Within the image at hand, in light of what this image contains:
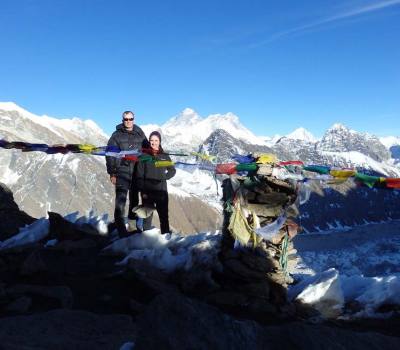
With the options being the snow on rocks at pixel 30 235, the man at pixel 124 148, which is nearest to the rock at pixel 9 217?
the snow on rocks at pixel 30 235

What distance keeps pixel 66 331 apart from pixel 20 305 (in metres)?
2.13

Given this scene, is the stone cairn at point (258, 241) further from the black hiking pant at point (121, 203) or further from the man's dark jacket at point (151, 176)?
the black hiking pant at point (121, 203)

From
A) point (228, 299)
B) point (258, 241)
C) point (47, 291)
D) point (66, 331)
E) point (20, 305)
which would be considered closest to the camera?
point (66, 331)

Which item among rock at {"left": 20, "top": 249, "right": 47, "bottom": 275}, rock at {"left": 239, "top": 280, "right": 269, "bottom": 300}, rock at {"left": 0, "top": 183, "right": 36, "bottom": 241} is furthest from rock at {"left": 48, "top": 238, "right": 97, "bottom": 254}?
rock at {"left": 239, "top": 280, "right": 269, "bottom": 300}

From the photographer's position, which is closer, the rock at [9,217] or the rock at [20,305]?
the rock at [20,305]

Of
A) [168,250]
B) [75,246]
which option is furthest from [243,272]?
[75,246]

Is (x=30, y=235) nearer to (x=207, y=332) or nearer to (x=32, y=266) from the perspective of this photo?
(x=32, y=266)

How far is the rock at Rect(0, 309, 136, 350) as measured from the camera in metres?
6.11

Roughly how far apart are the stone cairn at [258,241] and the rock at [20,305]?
3.77 metres

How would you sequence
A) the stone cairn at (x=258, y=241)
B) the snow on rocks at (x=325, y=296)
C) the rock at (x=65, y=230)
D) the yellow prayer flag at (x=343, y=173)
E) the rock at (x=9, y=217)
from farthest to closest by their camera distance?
the rock at (x=9, y=217) < the rock at (x=65, y=230) < the stone cairn at (x=258, y=241) < the snow on rocks at (x=325, y=296) < the yellow prayer flag at (x=343, y=173)

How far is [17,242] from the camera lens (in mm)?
14266

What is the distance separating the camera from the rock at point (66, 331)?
6.11 meters

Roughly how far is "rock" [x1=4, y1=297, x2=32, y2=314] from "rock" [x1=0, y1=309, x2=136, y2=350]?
1.14 meters

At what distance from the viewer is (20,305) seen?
8.39 metres
